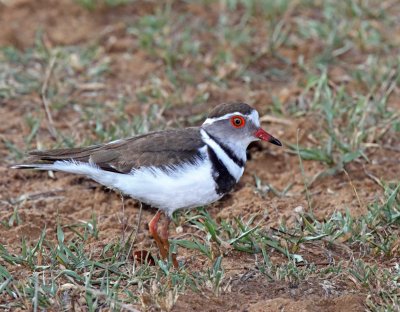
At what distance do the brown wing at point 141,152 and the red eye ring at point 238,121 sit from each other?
0.24 metres

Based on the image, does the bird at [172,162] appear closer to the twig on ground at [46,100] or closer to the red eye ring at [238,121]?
the red eye ring at [238,121]

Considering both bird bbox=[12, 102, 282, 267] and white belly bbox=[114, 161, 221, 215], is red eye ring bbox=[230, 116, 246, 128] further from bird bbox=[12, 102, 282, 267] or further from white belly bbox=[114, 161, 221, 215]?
white belly bbox=[114, 161, 221, 215]

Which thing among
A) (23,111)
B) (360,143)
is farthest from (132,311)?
(23,111)

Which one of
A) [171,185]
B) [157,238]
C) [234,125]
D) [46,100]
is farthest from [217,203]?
[46,100]

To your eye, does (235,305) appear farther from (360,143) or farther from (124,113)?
(124,113)

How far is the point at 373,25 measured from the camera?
27.0ft

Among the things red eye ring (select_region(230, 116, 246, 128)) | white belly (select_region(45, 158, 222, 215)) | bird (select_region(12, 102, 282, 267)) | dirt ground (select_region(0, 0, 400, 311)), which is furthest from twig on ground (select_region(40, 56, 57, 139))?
red eye ring (select_region(230, 116, 246, 128))

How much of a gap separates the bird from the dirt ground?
295 millimetres

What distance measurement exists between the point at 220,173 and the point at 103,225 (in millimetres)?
984

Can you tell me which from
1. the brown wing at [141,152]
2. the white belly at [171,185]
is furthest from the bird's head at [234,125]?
the white belly at [171,185]

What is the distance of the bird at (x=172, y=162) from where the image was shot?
495 cm

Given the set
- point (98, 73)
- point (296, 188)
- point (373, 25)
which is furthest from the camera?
point (373, 25)

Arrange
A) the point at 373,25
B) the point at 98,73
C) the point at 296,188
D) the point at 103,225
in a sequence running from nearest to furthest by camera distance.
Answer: the point at 103,225 < the point at 296,188 < the point at 98,73 < the point at 373,25

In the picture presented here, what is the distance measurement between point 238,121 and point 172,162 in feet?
1.93
